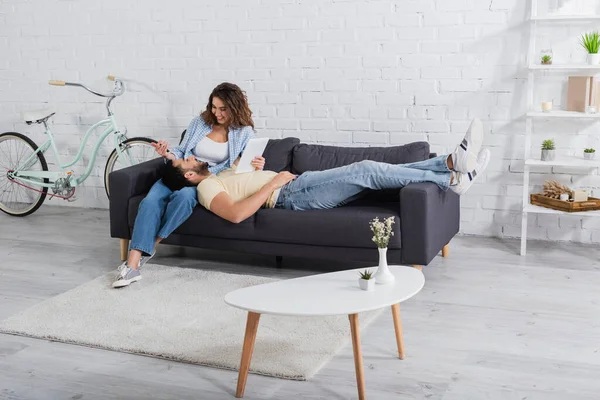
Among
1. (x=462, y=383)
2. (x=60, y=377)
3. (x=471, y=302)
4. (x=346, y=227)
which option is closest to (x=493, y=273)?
(x=471, y=302)

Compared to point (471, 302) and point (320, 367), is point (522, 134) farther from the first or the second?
point (320, 367)

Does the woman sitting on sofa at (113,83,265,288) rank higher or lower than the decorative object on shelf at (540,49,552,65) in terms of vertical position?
lower

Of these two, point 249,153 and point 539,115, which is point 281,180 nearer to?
point 249,153

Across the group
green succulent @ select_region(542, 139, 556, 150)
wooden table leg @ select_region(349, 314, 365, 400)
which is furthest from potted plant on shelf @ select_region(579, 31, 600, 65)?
wooden table leg @ select_region(349, 314, 365, 400)

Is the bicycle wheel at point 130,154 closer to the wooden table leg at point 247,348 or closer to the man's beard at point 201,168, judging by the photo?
the man's beard at point 201,168

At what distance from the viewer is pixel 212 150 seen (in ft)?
15.3

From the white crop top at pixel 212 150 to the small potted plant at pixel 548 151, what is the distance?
6.19 ft

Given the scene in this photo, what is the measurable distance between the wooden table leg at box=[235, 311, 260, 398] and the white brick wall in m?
2.64

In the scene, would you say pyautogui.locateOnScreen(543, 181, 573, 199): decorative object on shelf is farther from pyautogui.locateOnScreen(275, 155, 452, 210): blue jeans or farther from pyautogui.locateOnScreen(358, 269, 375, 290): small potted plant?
pyautogui.locateOnScreen(358, 269, 375, 290): small potted plant

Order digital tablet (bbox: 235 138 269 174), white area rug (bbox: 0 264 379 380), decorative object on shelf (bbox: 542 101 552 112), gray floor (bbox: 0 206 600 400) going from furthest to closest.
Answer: decorative object on shelf (bbox: 542 101 552 112) → digital tablet (bbox: 235 138 269 174) → white area rug (bbox: 0 264 379 380) → gray floor (bbox: 0 206 600 400)

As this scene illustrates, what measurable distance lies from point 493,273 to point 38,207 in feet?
11.4

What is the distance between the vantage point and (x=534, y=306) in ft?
12.3

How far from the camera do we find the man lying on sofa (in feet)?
13.4

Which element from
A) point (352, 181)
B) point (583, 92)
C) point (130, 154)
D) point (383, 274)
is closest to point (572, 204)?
point (583, 92)
